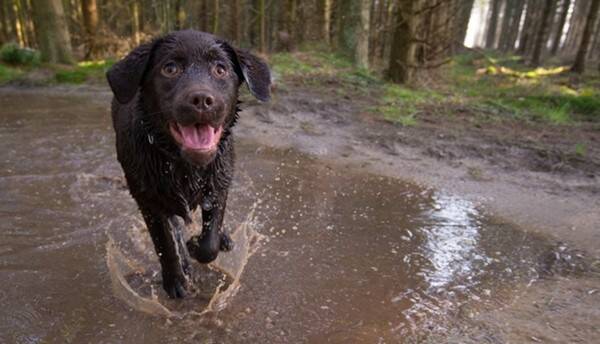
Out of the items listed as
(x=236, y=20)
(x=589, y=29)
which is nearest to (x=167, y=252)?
(x=589, y=29)

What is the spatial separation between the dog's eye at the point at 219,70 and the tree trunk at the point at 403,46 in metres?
10.5

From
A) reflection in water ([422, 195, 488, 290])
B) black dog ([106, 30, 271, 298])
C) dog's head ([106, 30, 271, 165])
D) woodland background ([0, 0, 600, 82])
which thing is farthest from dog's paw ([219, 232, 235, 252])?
woodland background ([0, 0, 600, 82])

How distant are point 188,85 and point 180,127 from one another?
0.28 meters

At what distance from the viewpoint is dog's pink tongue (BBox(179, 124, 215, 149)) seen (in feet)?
10.1

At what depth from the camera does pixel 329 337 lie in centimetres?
327

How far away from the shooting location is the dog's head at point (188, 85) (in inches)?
115

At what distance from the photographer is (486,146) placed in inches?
316

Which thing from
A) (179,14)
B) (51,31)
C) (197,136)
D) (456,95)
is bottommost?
(456,95)

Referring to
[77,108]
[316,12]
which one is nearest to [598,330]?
[77,108]

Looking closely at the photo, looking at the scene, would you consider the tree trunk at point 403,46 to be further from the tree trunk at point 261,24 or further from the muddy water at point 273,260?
the tree trunk at point 261,24

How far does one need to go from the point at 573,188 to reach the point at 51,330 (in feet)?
19.8

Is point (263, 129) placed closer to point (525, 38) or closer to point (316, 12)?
point (316, 12)

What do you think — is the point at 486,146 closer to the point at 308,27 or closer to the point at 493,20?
the point at 308,27

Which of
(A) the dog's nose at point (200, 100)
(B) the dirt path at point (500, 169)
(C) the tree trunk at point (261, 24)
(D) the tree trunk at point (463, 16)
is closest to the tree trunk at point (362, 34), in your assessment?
(D) the tree trunk at point (463, 16)
